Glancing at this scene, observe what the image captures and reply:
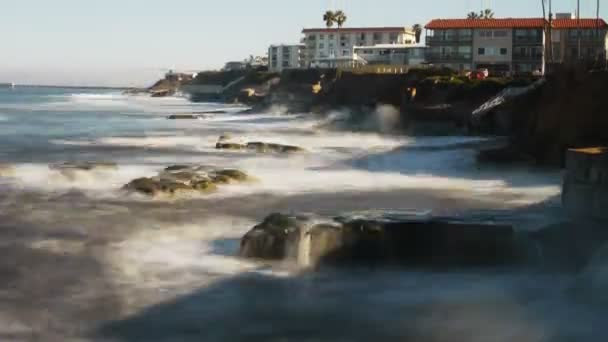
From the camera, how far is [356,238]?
1401 centimetres

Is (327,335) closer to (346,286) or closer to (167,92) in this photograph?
(346,286)

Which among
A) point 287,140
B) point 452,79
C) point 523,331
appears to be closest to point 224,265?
point 523,331

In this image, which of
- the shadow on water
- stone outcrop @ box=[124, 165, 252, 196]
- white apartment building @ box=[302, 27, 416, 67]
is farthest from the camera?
white apartment building @ box=[302, 27, 416, 67]

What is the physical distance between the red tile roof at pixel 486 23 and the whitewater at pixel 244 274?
4719 centimetres

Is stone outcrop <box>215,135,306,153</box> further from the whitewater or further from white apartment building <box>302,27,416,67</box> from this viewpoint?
white apartment building <box>302,27,416,67</box>

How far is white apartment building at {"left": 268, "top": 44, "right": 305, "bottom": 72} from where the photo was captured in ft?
470

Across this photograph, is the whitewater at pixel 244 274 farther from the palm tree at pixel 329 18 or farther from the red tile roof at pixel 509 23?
the palm tree at pixel 329 18

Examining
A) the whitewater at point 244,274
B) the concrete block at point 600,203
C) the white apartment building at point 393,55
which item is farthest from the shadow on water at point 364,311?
the white apartment building at point 393,55

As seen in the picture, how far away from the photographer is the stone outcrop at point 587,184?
15523 millimetres

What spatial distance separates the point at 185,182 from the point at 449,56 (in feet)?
187

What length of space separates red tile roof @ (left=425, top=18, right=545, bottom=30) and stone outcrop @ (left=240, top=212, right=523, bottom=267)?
201ft

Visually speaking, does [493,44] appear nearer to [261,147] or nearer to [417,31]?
[261,147]

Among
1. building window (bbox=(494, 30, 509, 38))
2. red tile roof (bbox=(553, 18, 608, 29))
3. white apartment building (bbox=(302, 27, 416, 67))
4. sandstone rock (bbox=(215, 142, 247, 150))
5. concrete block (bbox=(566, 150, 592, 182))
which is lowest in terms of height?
sandstone rock (bbox=(215, 142, 247, 150))

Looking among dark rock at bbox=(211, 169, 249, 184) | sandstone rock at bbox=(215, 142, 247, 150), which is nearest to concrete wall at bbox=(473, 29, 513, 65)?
sandstone rock at bbox=(215, 142, 247, 150)
